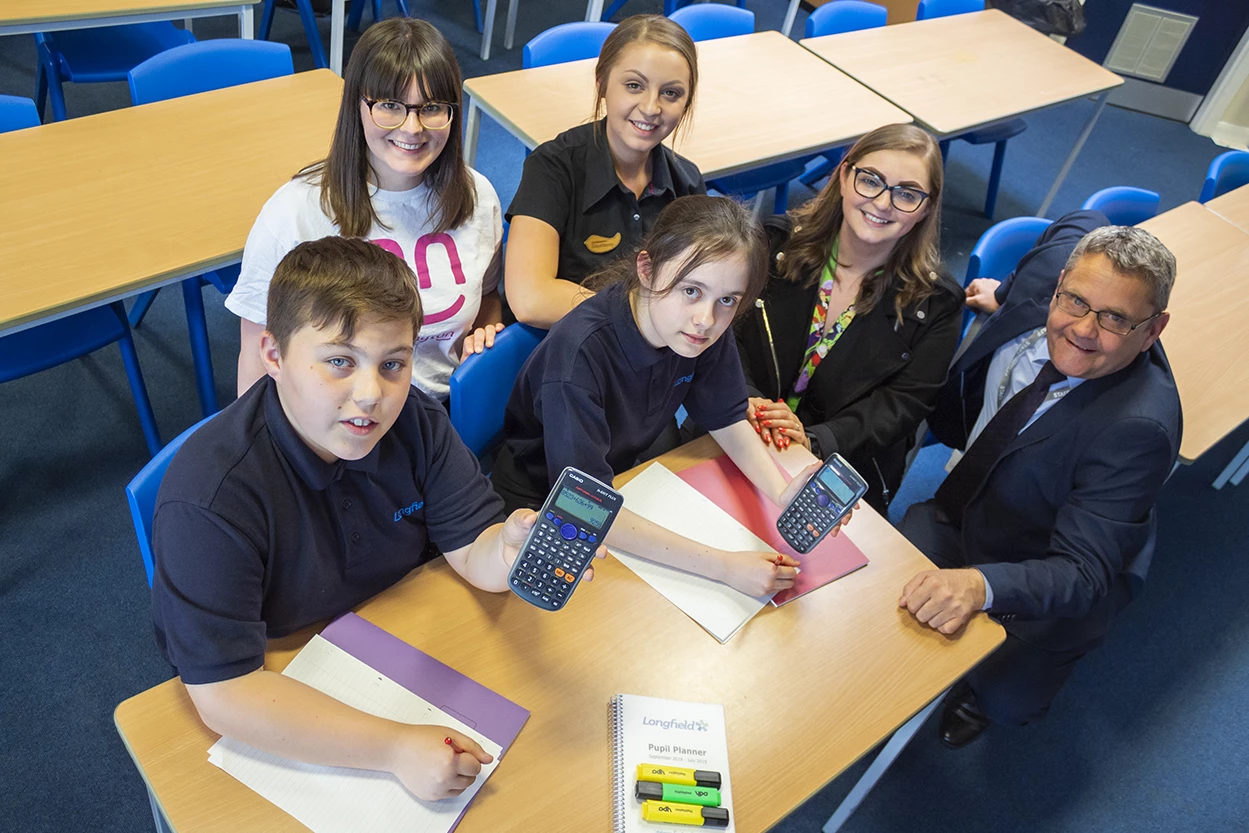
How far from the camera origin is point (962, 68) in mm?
3271

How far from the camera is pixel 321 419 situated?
3.43ft

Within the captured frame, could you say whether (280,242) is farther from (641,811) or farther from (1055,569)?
(1055,569)

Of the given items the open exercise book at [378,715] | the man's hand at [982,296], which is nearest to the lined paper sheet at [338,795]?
the open exercise book at [378,715]

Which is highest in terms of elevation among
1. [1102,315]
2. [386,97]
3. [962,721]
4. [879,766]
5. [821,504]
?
[386,97]

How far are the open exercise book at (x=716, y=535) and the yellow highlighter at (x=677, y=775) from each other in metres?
0.23

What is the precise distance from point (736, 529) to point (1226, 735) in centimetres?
172

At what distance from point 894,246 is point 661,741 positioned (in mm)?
1226

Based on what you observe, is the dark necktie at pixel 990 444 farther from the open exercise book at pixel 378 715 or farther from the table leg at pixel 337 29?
the table leg at pixel 337 29

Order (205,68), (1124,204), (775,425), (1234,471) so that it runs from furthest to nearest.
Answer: (1234,471)
(1124,204)
(205,68)
(775,425)

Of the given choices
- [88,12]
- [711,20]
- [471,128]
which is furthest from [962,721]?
A: [88,12]

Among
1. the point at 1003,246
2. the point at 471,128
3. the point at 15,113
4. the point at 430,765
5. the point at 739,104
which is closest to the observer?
the point at 430,765

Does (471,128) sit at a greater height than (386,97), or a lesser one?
lesser

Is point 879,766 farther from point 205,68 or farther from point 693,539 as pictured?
point 205,68

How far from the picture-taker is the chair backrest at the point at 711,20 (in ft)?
10.4
